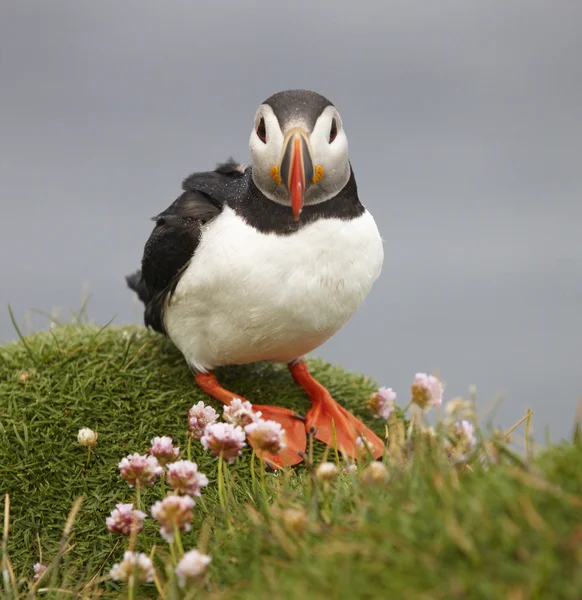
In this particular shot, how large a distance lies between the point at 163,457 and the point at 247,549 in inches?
19.7

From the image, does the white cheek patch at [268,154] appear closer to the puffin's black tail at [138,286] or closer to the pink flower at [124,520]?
the puffin's black tail at [138,286]

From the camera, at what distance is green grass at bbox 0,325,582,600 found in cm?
163

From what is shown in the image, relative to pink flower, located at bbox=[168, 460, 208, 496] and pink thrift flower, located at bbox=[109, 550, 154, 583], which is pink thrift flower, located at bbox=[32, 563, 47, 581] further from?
pink flower, located at bbox=[168, 460, 208, 496]

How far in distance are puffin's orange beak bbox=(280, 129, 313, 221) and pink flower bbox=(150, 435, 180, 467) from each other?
1080 millimetres

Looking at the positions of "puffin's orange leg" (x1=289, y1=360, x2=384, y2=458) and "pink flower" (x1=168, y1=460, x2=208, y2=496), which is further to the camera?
"puffin's orange leg" (x1=289, y1=360, x2=384, y2=458)

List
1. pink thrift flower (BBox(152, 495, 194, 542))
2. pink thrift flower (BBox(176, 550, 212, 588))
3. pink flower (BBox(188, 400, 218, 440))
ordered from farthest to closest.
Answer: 1. pink flower (BBox(188, 400, 218, 440))
2. pink thrift flower (BBox(152, 495, 194, 542))
3. pink thrift flower (BBox(176, 550, 212, 588))

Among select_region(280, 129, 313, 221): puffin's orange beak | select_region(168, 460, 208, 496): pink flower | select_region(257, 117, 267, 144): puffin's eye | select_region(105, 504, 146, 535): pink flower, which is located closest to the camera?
select_region(168, 460, 208, 496): pink flower

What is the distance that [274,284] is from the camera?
136 inches

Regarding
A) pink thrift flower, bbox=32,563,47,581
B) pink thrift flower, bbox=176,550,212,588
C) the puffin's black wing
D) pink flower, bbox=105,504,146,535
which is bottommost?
pink thrift flower, bbox=32,563,47,581

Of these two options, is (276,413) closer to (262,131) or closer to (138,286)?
(138,286)

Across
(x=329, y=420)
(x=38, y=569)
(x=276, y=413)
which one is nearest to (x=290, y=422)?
(x=276, y=413)

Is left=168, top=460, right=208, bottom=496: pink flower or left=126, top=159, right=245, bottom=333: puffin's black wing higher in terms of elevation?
left=126, top=159, right=245, bottom=333: puffin's black wing

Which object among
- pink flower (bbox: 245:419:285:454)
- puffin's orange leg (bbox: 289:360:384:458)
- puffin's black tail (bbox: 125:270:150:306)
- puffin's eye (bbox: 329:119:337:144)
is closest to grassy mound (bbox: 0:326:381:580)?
puffin's orange leg (bbox: 289:360:384:458)

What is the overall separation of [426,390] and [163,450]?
40.4 inches
